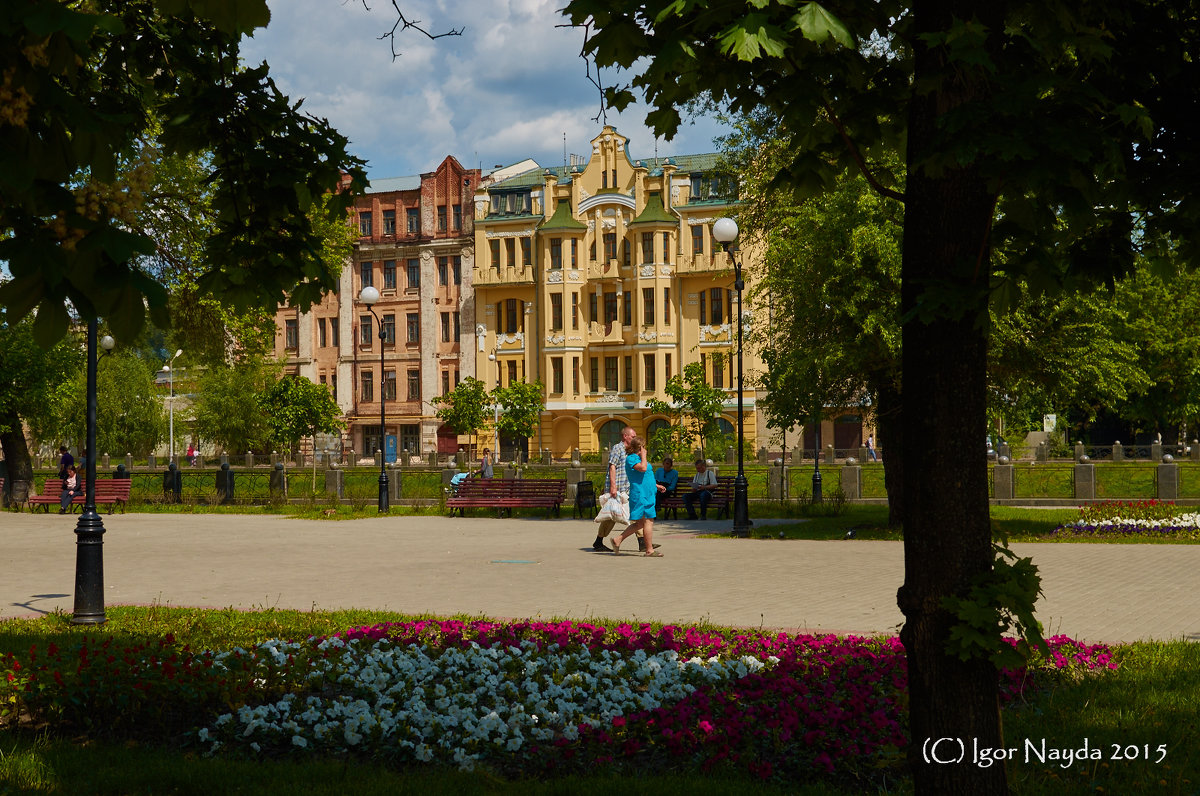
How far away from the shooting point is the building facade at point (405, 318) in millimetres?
70875

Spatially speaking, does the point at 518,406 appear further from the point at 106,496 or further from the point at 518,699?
the point at 518,699

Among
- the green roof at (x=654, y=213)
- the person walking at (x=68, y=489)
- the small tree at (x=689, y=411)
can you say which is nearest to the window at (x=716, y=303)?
the small tree at (x=689, y=411)

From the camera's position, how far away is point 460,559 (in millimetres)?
17094

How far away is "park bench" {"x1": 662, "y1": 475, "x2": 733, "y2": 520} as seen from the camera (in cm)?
2603

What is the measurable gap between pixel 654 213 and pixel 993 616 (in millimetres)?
60783

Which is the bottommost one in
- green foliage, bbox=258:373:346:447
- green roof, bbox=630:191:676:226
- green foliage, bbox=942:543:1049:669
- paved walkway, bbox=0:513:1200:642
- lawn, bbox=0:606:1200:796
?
paved walkway, bbox=0:513:1200:642

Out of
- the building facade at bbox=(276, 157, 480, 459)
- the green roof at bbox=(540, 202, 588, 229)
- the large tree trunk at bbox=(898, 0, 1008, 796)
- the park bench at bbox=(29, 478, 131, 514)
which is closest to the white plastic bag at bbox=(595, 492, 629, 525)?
the large tree trunk at bbox=(898, 0, 1008, 796)

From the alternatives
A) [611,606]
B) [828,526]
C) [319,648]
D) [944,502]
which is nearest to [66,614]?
[319,648]

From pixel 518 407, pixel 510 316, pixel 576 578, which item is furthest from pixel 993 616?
pixel 510 316

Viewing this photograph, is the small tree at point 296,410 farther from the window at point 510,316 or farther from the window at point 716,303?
the window at point 716,303

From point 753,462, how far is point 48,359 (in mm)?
33688

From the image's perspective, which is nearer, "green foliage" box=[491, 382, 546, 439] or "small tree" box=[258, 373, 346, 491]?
"small tree" box=[258, 373, 346, 491]

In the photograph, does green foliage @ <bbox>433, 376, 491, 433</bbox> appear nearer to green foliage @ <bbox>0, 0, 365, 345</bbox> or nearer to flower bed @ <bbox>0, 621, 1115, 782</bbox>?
flower bed @ <bbox>0, 621, 1115, 782</bbox>

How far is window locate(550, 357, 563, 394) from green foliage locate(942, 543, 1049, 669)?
62.3 metres
